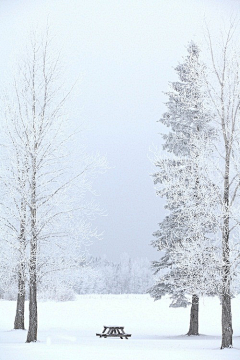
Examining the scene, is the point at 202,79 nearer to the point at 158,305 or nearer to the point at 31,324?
the point at 31,324

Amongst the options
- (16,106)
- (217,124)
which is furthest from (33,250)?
(217,124)

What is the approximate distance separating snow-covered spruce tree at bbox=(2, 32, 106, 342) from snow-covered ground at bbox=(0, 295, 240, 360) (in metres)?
2.34

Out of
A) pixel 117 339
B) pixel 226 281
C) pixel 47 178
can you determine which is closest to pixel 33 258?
pixel 47 178

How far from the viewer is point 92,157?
14.6 m

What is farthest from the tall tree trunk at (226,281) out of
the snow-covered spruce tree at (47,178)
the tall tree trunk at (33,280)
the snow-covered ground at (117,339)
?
the tall tree trunk at (33,280)

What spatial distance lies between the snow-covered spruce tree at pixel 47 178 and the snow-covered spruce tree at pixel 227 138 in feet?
12.6

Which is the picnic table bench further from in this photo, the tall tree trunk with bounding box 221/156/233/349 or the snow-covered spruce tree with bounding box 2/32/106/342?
the tall tree trunk with bounding box 221/156/233/349

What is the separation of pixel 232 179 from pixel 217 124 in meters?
1.81

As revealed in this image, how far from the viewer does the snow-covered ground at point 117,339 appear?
11.8 m

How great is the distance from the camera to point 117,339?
18.2 metres

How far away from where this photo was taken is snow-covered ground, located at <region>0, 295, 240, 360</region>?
466 inches

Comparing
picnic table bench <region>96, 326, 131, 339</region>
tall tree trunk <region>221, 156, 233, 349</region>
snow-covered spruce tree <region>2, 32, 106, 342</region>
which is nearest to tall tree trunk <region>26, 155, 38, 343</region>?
snow-covered spruce tree <region>2, 32, 106, 342</region>

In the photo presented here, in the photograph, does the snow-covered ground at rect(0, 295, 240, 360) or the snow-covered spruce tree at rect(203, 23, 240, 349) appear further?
the snow-covered spruce tree at rect(203, 23, 240, 349)

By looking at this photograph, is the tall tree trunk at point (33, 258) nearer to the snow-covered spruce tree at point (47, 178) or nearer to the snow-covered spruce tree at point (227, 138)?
the snow-covered spruce tree at point (47, 178)
